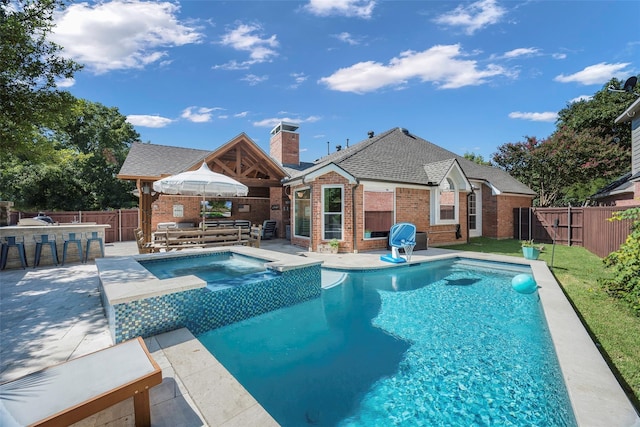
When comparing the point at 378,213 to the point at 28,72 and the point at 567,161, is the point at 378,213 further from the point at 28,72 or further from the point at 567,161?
the point at 567,161

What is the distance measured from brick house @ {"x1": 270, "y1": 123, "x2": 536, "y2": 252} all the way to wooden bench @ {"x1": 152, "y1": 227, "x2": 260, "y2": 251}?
3285 millimetres

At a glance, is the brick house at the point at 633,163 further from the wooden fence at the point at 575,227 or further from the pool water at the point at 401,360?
the pool water at the point at 401,360

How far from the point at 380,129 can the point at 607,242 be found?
14.4m

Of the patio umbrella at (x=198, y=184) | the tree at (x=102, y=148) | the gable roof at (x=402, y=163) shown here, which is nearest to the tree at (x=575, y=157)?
the gable roof at (x=402, y=163)

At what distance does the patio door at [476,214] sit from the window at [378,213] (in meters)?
8.61

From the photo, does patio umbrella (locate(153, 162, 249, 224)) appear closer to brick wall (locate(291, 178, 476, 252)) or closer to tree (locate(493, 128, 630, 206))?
brick wall (locate(291, 178, 476, 252))

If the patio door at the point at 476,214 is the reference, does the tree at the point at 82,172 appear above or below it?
above

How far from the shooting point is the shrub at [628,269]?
5.33m

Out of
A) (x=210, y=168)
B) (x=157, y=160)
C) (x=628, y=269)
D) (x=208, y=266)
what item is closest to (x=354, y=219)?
(x=208, y=266)

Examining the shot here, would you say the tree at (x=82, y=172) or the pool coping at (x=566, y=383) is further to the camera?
the tree at (x=82, y=172)

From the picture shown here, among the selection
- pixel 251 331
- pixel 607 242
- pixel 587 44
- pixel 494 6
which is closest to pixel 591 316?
pixel 251 331

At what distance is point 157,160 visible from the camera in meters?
16.7

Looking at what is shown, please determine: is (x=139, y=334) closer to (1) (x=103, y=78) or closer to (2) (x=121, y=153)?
(1) (x=103, y=78)

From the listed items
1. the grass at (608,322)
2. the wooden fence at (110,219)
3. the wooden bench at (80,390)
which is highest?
the wooden fence at (110,219)
